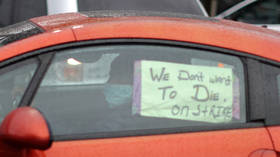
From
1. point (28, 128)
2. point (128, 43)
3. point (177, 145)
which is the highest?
point (128, 43)

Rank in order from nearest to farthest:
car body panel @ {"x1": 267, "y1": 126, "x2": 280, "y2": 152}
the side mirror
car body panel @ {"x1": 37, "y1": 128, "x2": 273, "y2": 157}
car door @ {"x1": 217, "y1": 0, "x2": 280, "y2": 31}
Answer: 1. the side mirror
2. car body panel @ {"x1": 37, "y1": 128, "x2": 273, "y2": 157}
3. car body panel @ {"x1": 267, "y1": 126, "x2": 280, "y2": 152}
4. car door @ {"x1": 217, "y1": 0, "x2": 280, "y2": 31}

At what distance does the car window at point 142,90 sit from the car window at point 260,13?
5856 mm

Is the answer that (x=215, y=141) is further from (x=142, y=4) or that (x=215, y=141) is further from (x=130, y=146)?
(x=142, y=4)

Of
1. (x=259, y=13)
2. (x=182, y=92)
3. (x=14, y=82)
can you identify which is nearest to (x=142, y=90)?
(x=182, y=92)

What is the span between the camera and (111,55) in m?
2.84

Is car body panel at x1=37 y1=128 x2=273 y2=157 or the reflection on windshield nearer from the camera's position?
car body panel at x1=37 y1=128 x2=273 y2=157

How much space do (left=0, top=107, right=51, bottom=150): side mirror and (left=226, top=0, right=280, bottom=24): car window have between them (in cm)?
642

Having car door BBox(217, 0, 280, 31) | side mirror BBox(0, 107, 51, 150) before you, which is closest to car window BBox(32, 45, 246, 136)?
side mirror BBox(0, 107, 51, 150)

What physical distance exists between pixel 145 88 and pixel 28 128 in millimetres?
600

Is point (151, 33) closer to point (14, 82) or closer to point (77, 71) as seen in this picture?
point (77, 71)

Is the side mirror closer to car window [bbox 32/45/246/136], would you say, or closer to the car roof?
car window [bbox 32/45/246/136]

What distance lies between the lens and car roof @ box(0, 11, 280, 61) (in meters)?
2.78

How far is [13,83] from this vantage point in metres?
2.80

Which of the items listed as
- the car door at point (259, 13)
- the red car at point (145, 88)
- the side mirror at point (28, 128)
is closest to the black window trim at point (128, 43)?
the red car at point (145, 88)
